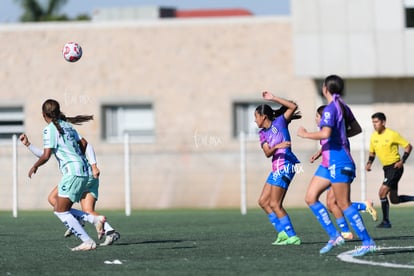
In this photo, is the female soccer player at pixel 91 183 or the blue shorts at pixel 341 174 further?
the female soccer player at pixel 91 183

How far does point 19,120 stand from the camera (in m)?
38.8

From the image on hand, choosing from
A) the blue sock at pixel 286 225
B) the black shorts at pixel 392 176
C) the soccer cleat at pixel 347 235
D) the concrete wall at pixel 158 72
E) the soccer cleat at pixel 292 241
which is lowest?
the soccer cleat at pixel 292 241

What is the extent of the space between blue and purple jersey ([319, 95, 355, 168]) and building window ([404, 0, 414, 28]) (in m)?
23.2

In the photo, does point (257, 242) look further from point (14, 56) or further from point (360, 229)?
point (14, 56)

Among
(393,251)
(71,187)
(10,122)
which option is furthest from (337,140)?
(10,122)

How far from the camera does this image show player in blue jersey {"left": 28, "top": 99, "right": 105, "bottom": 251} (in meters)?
14.3

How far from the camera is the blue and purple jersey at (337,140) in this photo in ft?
42.3

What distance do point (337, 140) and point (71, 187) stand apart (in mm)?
3299

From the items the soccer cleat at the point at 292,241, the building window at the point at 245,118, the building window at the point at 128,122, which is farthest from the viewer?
the building window at the point at 128,122

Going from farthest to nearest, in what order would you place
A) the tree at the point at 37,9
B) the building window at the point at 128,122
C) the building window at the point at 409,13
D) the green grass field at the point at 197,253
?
the tree at the point at 37,9
the building window at the point at 128,122
the building window at the point at 409,13
the green grass field at the point at 197,253

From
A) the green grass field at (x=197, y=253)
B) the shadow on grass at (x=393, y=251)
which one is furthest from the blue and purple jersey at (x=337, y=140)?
the shadow on grass at (x=393, y=251)

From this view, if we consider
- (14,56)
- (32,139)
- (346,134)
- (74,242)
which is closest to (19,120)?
(14,56)

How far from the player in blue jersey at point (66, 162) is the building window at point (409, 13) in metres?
→ 22.7

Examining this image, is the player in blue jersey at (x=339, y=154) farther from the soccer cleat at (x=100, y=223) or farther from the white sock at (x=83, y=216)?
the white sock at (x=83, y=216)
